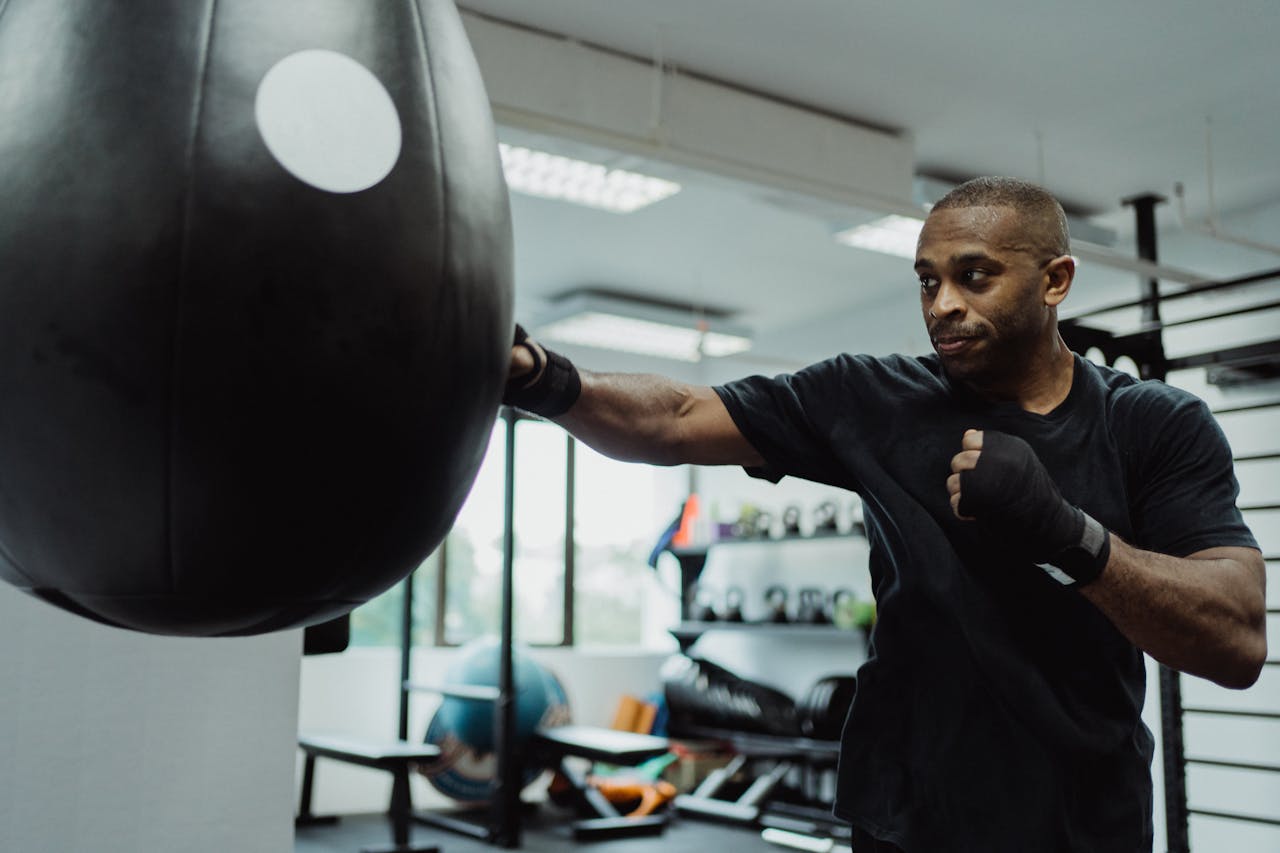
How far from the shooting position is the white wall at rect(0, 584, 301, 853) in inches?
102

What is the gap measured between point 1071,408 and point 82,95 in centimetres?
125

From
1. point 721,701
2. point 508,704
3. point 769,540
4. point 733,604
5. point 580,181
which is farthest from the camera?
point 733,604

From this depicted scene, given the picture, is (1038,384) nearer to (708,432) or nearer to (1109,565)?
(1109,565)

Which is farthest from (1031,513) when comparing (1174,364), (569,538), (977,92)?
(569,538)

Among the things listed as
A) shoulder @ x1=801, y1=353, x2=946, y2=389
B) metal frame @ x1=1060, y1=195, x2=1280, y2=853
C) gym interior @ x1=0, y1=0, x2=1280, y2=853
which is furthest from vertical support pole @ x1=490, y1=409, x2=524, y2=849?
shoulder @ x1=801, y1=353, x2=946, y2=389

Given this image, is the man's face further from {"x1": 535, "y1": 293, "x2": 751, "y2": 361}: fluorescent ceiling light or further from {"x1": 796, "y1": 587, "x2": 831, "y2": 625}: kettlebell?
{"x1": 796, "y1": 587, "x2": 831, "y2": 625}: kettlebell

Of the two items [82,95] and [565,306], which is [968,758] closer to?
[82,95]

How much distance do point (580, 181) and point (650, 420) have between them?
3789mm

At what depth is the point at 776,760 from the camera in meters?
7.38

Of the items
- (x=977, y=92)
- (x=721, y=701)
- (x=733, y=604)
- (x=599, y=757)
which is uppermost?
(x=977, y=92)

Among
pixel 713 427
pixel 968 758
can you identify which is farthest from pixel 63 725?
pixel 968 758

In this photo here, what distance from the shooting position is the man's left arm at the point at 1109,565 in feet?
4.34

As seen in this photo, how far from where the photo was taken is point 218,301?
A: 82cm

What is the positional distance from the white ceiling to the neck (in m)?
2.93
